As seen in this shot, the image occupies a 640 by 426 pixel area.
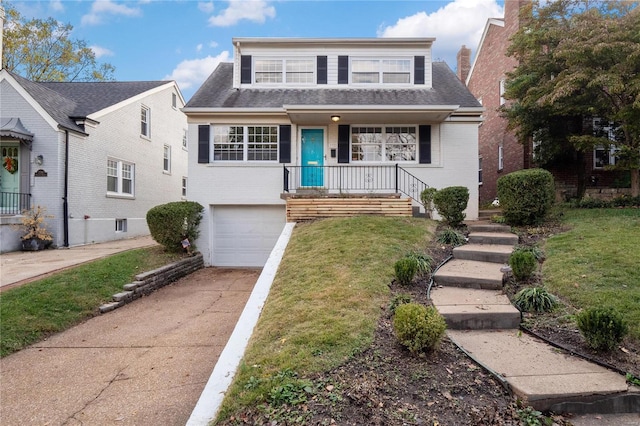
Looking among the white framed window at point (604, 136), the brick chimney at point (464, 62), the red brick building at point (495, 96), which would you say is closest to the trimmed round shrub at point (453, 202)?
the white framed window at point (604, 136)

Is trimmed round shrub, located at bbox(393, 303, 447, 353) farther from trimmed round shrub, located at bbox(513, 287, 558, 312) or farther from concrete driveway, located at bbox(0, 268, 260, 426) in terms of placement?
concrete driveway, located at bbox(0, 268, 260, 426)

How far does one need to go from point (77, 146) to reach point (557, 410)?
1446 cm

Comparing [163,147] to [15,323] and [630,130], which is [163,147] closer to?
[15,323]

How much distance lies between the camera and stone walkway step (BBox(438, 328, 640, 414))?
97.8 inches

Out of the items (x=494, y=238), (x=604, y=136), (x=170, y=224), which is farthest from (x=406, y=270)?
(x=604, y=136)

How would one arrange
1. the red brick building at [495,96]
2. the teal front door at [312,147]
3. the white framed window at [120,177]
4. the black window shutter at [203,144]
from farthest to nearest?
the red brick building at [495,96] → the white framed window at [120,177] → the teal front door at [312,147] → the black window shutter at [203,144]

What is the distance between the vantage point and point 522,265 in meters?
4.68

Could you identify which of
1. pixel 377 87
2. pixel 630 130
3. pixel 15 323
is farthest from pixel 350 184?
pixel 15 323

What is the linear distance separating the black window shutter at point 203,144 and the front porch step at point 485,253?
8.17 metres

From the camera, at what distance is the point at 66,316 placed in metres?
Answer: 5.45

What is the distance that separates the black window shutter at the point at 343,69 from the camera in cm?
1201

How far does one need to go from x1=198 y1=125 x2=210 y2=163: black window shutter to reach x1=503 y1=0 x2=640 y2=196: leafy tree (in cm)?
963

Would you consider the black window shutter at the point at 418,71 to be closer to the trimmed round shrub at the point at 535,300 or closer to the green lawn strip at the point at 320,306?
the green lawn strip at the point at 320,306

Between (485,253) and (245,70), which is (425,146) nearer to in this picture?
(485,253)
